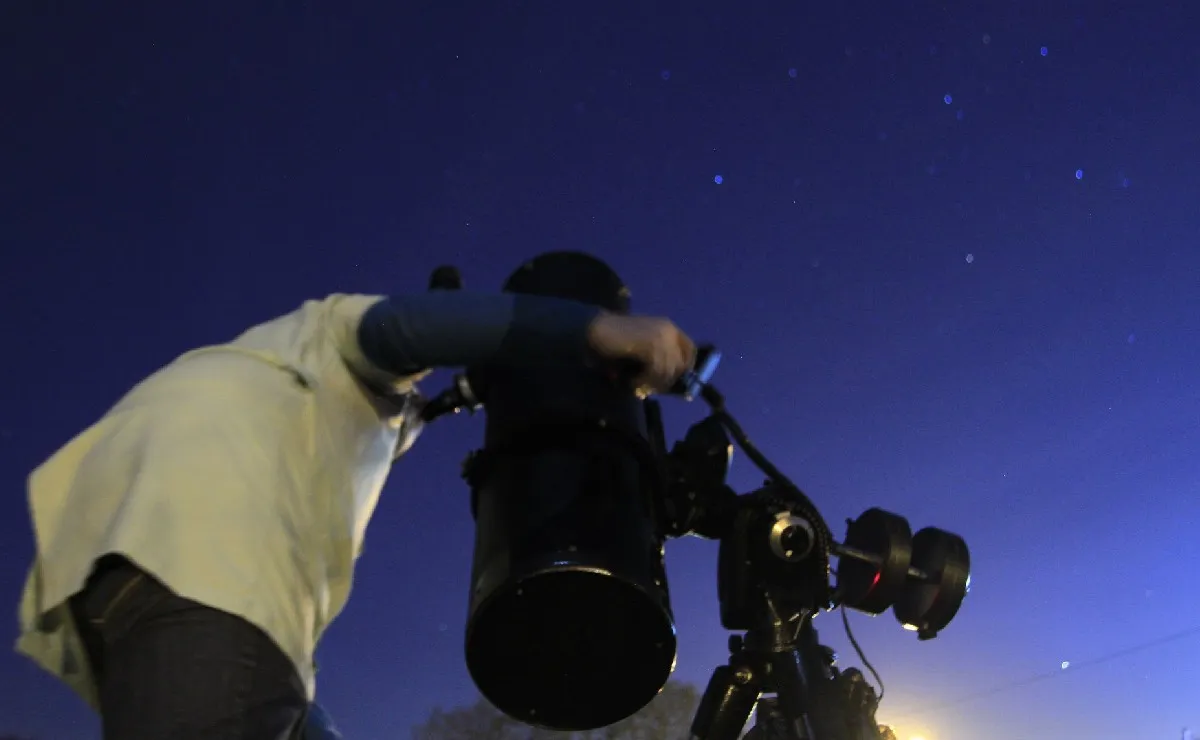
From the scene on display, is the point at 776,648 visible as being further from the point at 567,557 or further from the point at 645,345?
the point at 645,345

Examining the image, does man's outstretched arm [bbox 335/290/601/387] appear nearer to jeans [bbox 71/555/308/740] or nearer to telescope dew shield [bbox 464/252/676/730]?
telescope dew shield [bbox 464/252/676/730]

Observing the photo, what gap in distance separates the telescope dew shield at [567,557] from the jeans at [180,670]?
0.40 meters

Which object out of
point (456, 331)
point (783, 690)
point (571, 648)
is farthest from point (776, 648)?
point (456, 331)

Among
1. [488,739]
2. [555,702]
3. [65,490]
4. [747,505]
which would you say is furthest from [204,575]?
[488,739]

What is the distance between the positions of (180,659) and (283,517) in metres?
0.24

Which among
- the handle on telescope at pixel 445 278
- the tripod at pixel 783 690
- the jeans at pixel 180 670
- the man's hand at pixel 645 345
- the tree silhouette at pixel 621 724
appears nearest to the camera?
the jeans at pixel 180 670

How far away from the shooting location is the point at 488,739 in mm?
23750

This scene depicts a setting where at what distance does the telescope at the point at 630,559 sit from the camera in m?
1.46

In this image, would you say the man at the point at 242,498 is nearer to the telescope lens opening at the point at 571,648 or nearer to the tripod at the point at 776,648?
the telescope lens opening at the point at 571,648

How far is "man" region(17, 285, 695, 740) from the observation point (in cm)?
111

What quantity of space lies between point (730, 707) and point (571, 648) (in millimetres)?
458

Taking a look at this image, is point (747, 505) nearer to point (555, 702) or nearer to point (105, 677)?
point (555, 702)

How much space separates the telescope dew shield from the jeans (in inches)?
15.9

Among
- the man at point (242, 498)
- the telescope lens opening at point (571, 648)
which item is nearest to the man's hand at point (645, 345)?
the man at point (242, 498)
